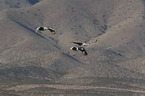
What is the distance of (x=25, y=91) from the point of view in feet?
309

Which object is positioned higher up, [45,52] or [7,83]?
[45,52]

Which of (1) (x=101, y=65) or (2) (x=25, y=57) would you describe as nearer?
(1) (x=101, y=65)

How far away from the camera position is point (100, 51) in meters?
176

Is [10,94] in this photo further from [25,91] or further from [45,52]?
[45,52]

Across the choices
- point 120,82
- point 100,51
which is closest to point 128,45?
point 100,51

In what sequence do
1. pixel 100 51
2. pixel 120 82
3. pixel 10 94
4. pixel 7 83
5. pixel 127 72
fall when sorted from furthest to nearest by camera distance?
pixel 100 51
pixel 127 72
pixel 120 82
pixel 7 83
pixel 10 94

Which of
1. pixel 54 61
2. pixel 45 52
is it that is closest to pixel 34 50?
pixel 45 52

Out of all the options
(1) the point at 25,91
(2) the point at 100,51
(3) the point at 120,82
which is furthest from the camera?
(2) the point at 100,51

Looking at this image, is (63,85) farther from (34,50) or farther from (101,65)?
(34,50)

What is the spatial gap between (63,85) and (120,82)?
73.8 feet

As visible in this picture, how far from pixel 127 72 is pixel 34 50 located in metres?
48.6

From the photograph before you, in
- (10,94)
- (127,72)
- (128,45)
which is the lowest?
(10,94)

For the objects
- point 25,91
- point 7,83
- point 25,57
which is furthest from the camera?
point 25,57

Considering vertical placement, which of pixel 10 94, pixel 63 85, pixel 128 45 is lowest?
pixel 10 94
